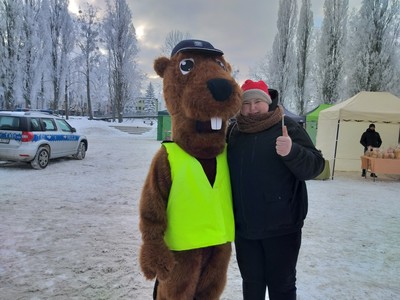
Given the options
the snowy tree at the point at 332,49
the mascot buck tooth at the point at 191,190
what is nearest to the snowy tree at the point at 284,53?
the snowy tree at the point at 332,49

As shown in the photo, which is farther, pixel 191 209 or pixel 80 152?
pixel 80 152

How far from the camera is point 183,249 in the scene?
5.88 feet

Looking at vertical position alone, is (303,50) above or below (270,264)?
above

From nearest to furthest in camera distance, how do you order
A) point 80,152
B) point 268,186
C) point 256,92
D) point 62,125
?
point 268,186, point 256,92, point 62,125, point 80,152

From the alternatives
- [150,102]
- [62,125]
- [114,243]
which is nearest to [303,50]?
[62,125]

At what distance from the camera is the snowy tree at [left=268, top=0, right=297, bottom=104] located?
86.0 ft

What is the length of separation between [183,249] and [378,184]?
9475 mm

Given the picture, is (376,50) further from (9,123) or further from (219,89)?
(219,89)

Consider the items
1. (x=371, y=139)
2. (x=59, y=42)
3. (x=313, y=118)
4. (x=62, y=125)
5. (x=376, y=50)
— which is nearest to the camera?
(x=371, y=139)

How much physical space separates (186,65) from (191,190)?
2.48 ft

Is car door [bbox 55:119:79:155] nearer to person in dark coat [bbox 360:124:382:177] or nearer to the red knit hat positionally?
the red knit hat

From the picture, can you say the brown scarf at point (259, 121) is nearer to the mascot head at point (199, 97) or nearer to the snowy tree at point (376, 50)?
the mascot head at point (199, 97)

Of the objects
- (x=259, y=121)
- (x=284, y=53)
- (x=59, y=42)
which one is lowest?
(x=259, y=121)

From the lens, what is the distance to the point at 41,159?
9.59m
